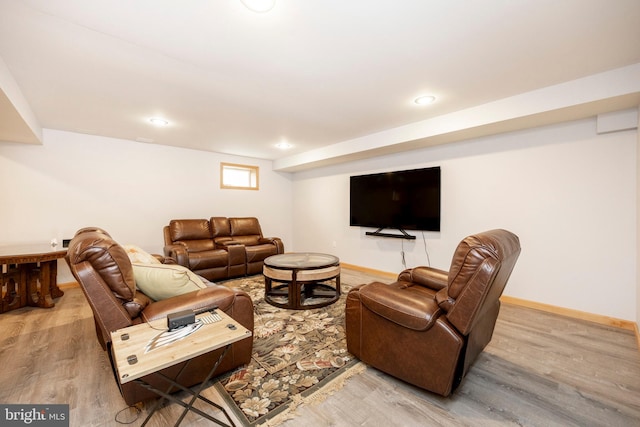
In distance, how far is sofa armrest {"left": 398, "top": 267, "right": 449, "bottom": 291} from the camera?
2.29 metres

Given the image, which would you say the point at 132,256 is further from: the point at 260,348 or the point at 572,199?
the point at 572,199

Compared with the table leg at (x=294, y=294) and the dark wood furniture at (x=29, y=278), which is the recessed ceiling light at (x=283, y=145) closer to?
the table leg at (x=294, y=294)

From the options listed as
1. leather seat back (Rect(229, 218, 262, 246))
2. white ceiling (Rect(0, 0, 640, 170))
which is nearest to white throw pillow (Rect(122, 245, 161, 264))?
white ceiling (Rect(0, 0, 640, 170))

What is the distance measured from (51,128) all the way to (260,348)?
4.39 m

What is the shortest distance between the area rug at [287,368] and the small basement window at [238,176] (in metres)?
3.52

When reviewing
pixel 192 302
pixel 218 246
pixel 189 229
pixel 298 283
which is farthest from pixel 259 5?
pixel 189 229

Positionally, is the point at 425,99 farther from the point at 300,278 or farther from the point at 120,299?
the point at 120,299

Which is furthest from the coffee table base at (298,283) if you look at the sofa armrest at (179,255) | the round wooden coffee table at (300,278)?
the sofa armrest at (179,255)

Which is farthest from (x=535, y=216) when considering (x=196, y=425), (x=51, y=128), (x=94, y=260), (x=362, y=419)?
(x=51, y=128)

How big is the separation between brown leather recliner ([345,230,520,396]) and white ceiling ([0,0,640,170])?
1378 millimetres

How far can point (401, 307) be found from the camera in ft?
Result: 5.20

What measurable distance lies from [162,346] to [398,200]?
370 cm

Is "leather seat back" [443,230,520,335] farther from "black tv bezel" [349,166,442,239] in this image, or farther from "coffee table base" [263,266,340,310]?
"black tv bezel" [349,166,442,239]

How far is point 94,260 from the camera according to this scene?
1410 millimetres
